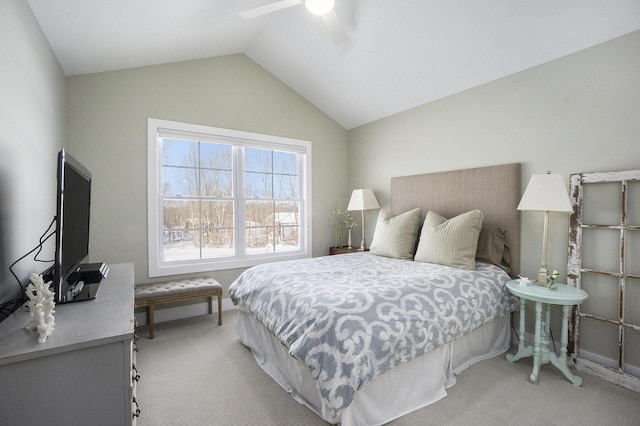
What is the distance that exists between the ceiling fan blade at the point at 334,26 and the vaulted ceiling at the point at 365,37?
49cm

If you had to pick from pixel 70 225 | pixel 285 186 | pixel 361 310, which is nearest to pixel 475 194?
pixel 361 310

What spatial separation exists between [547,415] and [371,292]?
125 centimetres

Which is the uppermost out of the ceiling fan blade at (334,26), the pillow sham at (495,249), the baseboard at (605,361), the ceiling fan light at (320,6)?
the ceiling fan light at (320,6)

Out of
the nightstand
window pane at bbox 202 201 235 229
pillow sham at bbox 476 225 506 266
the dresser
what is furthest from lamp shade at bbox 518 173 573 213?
window pane at bbox 202 201 235 229

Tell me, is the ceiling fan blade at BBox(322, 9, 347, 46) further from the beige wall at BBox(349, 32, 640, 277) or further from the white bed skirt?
the white bed skirt

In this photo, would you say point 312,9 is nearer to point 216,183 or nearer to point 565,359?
point 216,183

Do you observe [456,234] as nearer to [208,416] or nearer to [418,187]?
[418,187]

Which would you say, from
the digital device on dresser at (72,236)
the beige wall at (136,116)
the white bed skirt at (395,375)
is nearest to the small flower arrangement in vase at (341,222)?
the beige wall at (136,116)

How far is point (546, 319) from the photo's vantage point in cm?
232

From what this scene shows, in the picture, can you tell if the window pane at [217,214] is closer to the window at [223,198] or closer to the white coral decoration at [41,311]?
the window at [223,198]

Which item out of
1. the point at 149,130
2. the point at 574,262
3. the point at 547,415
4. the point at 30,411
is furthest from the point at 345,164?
the point at 30,411

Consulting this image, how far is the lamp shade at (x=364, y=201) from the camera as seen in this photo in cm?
407

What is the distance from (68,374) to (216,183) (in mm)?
2912

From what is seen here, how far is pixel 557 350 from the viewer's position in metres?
2.51
